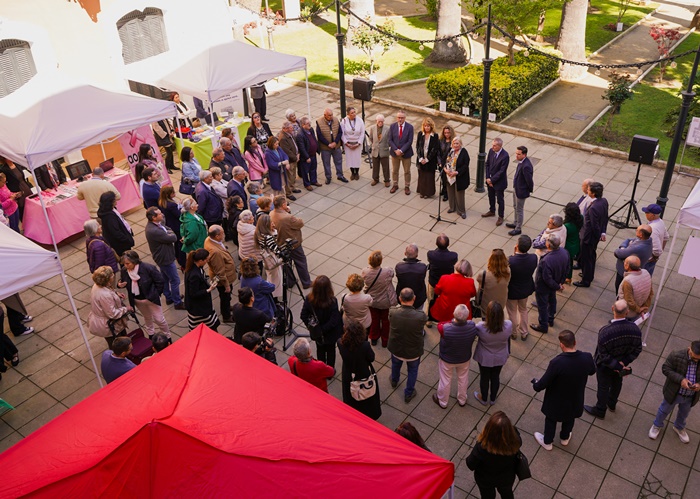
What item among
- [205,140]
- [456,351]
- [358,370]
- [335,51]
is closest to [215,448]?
[358,370]

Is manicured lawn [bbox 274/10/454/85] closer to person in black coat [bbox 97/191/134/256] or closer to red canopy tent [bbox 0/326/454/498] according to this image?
person in black coat [bbox 97/191/134/256]

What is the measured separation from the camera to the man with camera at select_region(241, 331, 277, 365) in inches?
248

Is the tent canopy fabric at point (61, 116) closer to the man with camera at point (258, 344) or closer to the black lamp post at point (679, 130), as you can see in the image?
the man with camera at point (258, 344)

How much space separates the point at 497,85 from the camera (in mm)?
15125

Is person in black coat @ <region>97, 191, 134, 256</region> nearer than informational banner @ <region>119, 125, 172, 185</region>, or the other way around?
person in black coat @ <region>97, 191, 134, 256</region>

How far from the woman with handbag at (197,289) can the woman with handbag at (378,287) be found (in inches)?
77.8

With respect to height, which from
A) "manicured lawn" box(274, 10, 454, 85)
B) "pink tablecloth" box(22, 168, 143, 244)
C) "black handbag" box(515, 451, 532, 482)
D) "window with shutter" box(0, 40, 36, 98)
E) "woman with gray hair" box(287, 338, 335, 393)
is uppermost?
"window with shutter" box(0, 40, 36, 98)

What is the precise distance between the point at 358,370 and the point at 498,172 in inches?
213

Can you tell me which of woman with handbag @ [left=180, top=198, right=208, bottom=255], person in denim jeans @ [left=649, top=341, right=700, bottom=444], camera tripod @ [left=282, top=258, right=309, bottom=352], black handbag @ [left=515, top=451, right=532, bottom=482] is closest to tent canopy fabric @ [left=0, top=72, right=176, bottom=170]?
woman with handbag @ [left=180, top=198, right=208, bottom=255]

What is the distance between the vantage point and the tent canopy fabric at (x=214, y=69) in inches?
465

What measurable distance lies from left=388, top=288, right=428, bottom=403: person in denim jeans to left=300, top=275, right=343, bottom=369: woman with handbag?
2.24 feet

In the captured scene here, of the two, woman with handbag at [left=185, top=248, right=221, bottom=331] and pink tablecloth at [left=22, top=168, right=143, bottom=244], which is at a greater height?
woman with handbag at [left=185, top=248, right=221, bottom=331]

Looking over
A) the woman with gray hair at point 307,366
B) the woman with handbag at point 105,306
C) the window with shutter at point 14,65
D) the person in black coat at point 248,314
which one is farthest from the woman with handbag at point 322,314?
the window with shutter at point 14,65

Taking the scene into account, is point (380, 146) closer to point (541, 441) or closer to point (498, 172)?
point (498, 172)
